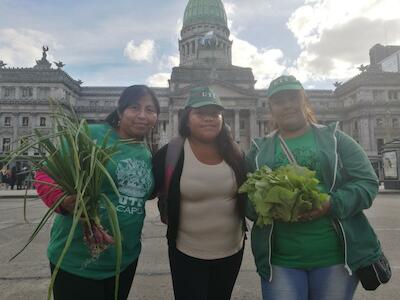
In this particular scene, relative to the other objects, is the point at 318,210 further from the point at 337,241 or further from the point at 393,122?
the point at 393,122

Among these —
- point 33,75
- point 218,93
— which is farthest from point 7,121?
point 218,93

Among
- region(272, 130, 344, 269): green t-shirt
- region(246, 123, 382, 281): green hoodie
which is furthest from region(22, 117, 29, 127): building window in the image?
region(272, 130, 344, 269): green t-shirt

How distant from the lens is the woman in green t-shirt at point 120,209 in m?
2.58

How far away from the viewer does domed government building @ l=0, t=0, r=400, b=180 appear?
61.8 meters

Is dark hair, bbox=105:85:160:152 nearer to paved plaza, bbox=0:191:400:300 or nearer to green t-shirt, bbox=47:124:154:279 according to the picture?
green t-shirt, bbox=47:124:154:279

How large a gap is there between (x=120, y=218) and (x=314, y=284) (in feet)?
4.85

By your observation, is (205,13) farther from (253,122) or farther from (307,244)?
(307,244)

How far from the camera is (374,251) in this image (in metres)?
2.64

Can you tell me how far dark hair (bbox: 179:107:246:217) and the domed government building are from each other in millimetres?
54991

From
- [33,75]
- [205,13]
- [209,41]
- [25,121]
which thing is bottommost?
[25,121]

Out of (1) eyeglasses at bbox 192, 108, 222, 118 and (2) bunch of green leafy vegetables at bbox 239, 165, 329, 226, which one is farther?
(1) eyeglasses at bbox 192, 108, 222, 118

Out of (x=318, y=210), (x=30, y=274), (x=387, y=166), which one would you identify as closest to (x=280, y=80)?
(x=318, y=210)

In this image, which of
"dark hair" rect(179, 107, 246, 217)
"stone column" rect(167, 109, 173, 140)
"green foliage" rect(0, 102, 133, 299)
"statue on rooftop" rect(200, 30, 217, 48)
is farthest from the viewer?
"statue on rooftop" rect(200, 30, 217, 48)

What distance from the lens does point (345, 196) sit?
2.59 metres
